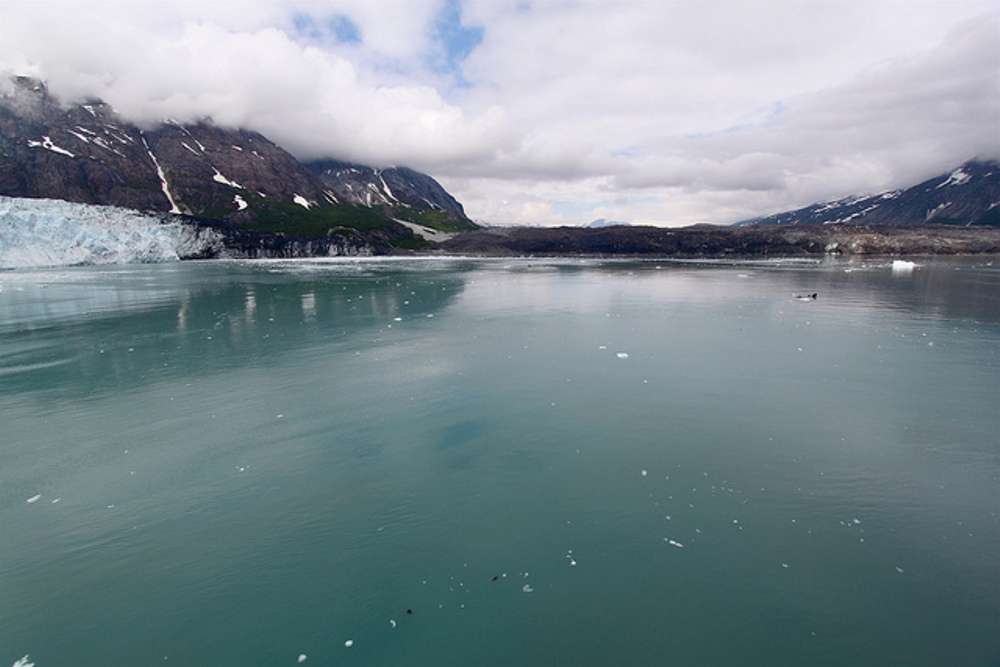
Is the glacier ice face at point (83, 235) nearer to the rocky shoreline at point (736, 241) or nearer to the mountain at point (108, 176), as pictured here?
the mountain at point (108, 176)

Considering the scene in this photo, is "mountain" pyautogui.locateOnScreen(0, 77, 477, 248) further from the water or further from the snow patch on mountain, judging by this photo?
the water

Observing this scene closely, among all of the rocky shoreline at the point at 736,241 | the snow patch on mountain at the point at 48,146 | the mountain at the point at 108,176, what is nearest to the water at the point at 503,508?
the rocky shoreline at the point at 736,241

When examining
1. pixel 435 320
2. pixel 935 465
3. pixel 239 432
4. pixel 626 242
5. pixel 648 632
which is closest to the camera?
pixel 648 632

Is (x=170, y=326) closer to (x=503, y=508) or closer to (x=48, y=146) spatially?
(x=503, y=508)

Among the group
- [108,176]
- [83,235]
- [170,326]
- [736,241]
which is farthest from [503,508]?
[108,176]

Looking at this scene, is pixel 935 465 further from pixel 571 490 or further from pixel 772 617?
pixel 571 490

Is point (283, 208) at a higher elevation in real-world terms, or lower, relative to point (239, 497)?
higher

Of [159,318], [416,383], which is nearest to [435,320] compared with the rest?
[416,383]
